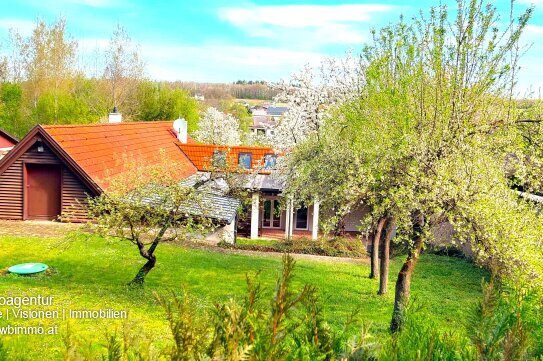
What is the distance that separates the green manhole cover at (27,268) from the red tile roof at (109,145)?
15.5 ft

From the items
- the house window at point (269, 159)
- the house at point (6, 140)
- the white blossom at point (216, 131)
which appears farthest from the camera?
the white blossom at point (216, 131)

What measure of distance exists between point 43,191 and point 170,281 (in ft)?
33.0

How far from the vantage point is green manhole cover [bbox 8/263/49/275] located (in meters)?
12.2

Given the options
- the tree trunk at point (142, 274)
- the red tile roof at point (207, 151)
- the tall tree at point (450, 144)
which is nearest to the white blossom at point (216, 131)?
the red tile roof at point (207, 151)

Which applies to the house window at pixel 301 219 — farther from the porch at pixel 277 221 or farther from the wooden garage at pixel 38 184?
the wooden garage at pixel 38 184

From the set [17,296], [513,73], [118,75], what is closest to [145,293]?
[17,296]

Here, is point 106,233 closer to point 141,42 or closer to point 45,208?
point 45,208

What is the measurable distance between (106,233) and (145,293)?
177 centimetres

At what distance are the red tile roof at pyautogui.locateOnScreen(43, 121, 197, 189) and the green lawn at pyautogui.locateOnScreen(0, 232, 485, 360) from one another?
3675mm

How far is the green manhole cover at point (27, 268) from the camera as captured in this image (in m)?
12.2

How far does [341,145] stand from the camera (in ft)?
44.9

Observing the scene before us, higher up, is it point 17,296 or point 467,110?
point 467,110

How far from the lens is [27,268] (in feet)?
41.0

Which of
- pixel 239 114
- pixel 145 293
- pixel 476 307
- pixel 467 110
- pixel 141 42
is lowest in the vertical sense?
pixel 145 293
